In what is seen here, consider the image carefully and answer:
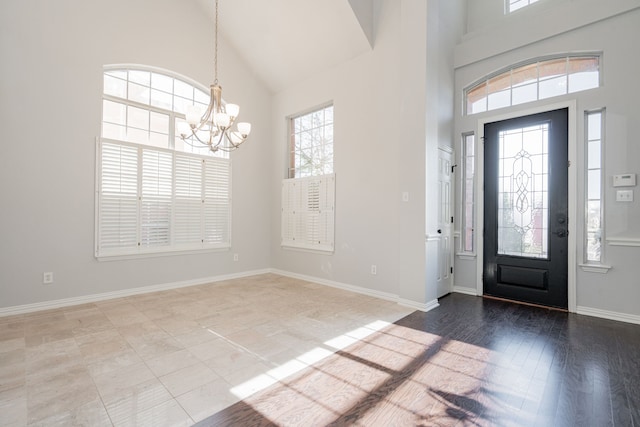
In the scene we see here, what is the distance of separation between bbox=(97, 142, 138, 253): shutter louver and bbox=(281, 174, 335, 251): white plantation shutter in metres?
2.45

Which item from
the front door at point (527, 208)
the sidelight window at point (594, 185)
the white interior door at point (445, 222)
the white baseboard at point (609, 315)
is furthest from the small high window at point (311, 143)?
the white baseboard at point (609, 315)

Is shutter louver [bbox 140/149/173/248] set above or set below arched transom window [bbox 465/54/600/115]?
below

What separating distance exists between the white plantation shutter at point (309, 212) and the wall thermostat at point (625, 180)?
11.2 feet

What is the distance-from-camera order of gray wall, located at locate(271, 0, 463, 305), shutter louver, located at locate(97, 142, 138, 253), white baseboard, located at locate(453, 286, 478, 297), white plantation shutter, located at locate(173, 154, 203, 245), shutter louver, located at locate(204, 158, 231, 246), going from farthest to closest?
shutter louver, located at locate(204, 158, 231, 246) < white plantation shutter, located at locate(173, 154, 203, 245) < white baseboard, located at locate(453, 286, 478, 297) < shutter louver, located at locate(97, 142, 138, 253) < gray wall, located at locate(271, 0, 463, 305)

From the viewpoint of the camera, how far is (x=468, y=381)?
212cm

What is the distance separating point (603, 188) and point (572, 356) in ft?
6.71

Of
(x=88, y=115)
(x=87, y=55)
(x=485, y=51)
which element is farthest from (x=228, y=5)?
(x=485, y=51)

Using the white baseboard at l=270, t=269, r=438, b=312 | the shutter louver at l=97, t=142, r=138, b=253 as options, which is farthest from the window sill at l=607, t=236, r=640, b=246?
the shutter louver at l=97, t=142, r=138, b=253

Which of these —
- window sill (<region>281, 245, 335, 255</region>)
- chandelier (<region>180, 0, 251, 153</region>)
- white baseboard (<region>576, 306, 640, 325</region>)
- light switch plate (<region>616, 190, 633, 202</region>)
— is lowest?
white baseboard (<region>576, 306, 640, 325</region>)

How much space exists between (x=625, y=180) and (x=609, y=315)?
1484 mm

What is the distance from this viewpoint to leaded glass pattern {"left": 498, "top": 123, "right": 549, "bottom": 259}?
3812mm

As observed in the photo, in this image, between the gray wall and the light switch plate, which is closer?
the light switch plate

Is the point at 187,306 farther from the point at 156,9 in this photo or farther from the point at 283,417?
the point at 156,9

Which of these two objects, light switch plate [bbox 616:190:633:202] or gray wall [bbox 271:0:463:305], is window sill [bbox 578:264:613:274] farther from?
gray wall [bbox 271:0:463:305]
